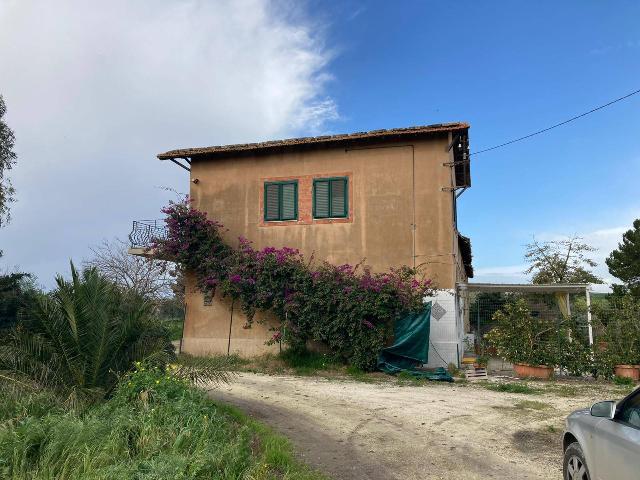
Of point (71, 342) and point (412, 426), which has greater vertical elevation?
point (71, 342)

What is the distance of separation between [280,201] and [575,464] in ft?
47.0

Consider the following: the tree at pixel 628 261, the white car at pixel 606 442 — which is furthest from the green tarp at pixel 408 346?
the tree at pixel 628 261

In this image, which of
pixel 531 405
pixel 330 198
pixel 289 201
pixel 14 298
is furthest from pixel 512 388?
pixel 14 298

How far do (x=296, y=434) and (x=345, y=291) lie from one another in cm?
786

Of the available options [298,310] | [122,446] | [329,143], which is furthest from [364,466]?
[329,143]

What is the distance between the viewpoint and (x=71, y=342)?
723cm

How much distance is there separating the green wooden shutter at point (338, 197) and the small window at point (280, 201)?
135cm

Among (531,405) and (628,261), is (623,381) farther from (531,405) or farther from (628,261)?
(628,261)

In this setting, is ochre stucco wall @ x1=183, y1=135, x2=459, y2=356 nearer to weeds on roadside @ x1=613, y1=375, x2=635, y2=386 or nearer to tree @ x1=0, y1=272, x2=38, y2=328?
weeds on roadside @ x1=613, y1=375, x2=635, y2=386

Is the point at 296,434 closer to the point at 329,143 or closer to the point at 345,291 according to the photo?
the point at 345,291

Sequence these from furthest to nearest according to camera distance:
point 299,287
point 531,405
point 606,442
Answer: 1. point 299,287
2. point 531,405
3. point 606,442

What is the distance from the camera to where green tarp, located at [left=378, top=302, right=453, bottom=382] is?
49.0 feet

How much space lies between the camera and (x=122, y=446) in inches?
214

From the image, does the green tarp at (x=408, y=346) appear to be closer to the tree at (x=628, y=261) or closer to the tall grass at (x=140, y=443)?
the tall grass at (x=140, y=443)
